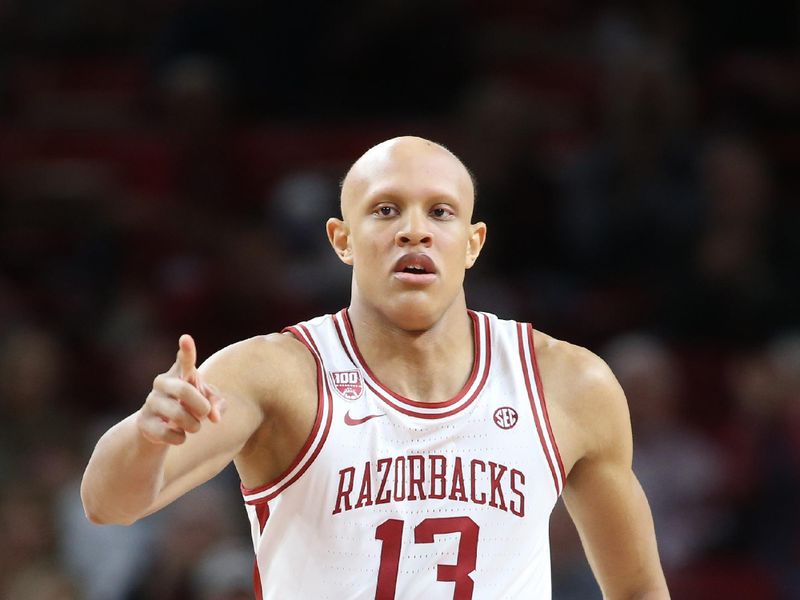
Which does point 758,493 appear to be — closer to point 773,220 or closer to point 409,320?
point 773,220

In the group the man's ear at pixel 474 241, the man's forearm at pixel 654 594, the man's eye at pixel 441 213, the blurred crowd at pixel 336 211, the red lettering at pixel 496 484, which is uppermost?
the blurred crowd at pixel 336 211

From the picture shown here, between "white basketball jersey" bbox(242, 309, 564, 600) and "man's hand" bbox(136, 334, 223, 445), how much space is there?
0.66m

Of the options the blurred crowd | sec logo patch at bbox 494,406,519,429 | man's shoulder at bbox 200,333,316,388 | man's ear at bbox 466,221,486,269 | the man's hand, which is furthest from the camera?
the blurred crowd

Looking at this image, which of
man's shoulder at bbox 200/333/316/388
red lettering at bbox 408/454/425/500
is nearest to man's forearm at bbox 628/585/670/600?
red lettering at bbox 408/454/425/500

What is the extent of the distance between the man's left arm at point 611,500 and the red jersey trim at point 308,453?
0.77 m

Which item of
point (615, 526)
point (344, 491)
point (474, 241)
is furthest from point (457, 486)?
point (474, 241)

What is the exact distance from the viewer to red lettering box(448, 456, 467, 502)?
155 inches

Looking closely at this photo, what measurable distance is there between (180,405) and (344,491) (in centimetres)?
76

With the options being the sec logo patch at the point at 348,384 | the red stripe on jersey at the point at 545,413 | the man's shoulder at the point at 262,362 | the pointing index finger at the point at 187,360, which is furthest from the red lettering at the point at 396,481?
the pointing index finger at the point at 187,360

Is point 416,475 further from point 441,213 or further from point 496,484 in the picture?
point 441,213

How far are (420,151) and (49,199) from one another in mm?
6134

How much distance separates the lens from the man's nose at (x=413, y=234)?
4008 millimetres

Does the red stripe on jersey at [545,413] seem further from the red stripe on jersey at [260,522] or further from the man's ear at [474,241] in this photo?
the red stripe on jersey at [260,522]

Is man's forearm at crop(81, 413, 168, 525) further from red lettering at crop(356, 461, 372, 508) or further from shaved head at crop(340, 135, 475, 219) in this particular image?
shaved head at crop(340, 135, 475, 219)
